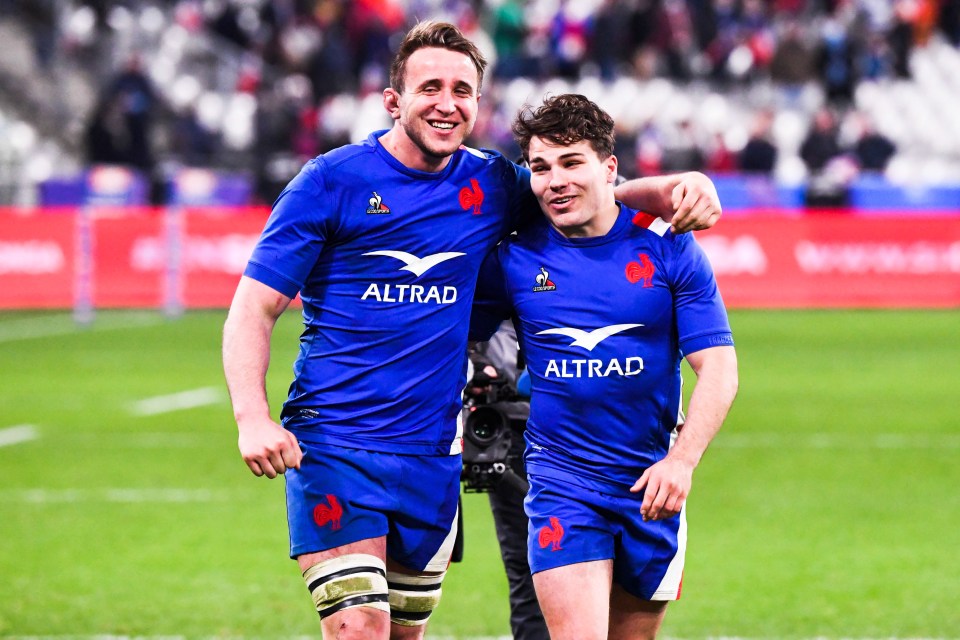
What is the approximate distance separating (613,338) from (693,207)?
48cm

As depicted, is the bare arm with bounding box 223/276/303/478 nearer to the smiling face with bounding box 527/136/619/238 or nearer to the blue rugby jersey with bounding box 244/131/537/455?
the blue rugby jersey with bounding box 244/131/537/455

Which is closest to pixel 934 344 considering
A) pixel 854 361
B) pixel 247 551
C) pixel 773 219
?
pixel 854 361

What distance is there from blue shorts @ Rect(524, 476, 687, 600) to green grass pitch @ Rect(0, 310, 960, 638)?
2.20 metres

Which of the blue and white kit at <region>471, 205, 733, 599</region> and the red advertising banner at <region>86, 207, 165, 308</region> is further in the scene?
the red advertising banner at <region>86, 207, 165, 308</region>

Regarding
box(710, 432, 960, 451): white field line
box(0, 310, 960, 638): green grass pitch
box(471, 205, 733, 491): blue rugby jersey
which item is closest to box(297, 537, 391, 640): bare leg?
box(471, 205, 733, 491): blue rugby jersey

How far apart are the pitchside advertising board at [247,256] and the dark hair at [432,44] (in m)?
16.1

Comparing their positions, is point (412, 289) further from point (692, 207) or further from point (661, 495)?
point (661, 495)

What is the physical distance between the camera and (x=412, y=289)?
510 centimetres

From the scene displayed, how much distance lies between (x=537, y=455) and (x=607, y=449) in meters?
0.24

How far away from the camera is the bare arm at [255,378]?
4.66m

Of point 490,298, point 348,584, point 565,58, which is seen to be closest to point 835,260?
point 565,58

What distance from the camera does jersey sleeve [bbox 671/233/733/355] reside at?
16.3 ft

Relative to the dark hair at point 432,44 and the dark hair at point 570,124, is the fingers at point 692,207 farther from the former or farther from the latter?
the dark hair at point 432,44

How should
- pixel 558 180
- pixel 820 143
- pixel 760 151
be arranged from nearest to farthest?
pixel 558 180, pixel 760 151, pixel 820 143
